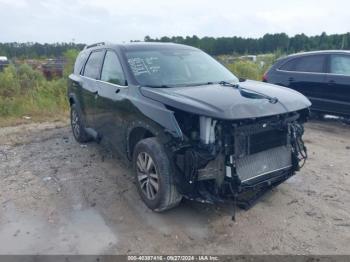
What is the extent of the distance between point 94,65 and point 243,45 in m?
40.4

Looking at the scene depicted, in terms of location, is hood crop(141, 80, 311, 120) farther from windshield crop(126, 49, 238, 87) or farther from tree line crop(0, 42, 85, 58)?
Answer: tree line crop(0, 42, 85, 58)

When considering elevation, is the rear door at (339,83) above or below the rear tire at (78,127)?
above

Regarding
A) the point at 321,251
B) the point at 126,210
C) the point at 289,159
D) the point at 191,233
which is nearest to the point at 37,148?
the point at 126,210

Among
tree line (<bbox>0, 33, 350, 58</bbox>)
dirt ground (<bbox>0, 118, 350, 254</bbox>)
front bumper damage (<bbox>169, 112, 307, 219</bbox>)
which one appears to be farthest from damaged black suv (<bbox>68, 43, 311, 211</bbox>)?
tree line (<bbox>0, 33, 350, 58</bbox>)

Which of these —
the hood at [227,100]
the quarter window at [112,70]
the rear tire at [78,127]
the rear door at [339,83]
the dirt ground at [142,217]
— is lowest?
the dirt ground at [142,217]

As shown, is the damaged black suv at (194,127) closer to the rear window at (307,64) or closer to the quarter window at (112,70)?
the quarter window at (112,70)

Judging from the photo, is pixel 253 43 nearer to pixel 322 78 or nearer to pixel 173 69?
pixel 322 78

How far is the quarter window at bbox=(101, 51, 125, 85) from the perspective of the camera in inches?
181

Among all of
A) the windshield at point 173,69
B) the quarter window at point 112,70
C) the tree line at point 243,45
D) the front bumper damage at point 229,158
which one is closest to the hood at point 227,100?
the front bumper damage at point 229,158

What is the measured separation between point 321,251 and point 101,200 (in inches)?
98.4

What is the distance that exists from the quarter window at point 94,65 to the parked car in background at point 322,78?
4564mm

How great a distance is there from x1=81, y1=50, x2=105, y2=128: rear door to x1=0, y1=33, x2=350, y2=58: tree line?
21625 mm

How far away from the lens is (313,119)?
8.62 meters

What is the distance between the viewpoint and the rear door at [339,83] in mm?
7422
